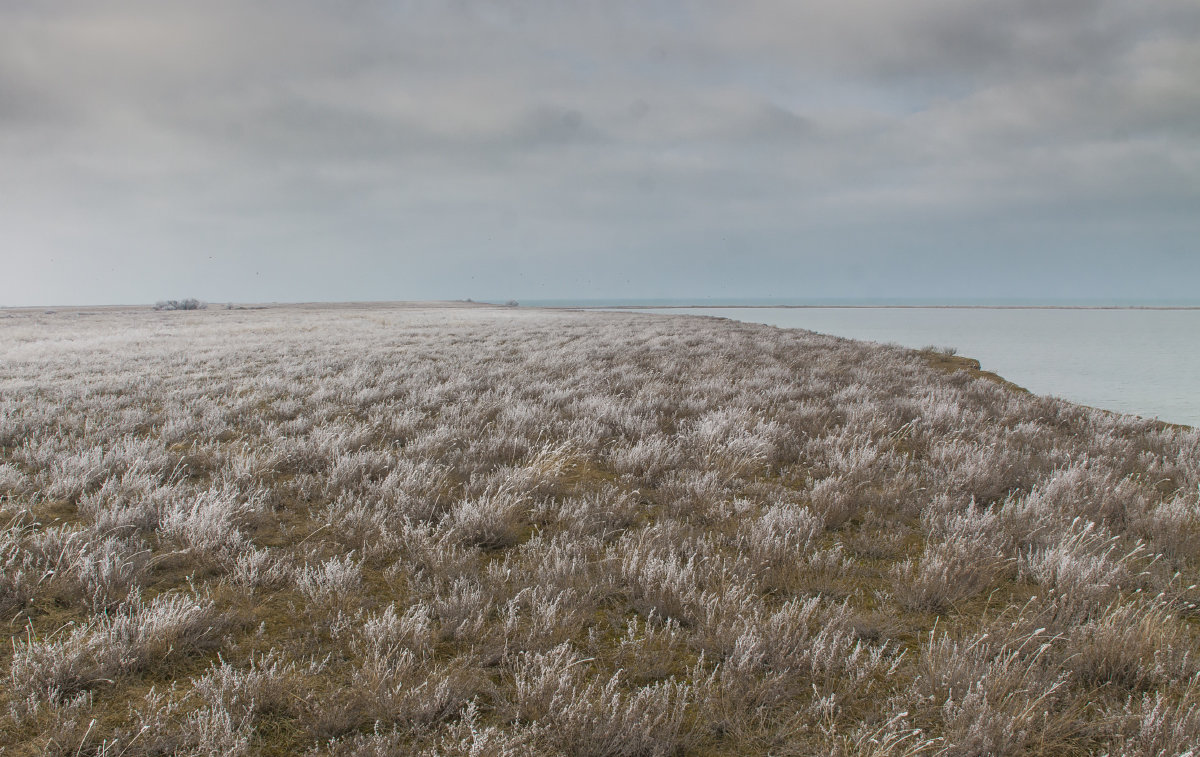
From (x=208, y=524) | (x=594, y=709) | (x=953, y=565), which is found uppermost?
(x=208, y=524)

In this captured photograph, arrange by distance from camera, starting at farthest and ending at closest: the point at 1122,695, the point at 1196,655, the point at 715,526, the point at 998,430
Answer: the point at 998,430 → the point at 715,526 → the point at 1196,655 → the point at 1122,695

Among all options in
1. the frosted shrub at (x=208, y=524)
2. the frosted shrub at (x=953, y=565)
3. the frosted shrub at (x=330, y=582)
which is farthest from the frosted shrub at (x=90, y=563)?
the frosted shrub at (x=953, y=565)

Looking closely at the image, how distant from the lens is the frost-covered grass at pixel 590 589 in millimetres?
2168

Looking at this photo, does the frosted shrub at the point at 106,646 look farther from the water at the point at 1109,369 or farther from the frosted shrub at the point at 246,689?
the water at the point at 1109,369

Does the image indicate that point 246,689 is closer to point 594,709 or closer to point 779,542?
point 594,709

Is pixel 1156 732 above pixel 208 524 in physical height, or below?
below

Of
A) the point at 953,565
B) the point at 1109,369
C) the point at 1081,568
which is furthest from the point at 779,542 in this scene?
the point at 1109,369

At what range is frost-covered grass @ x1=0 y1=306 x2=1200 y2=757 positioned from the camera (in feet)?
7.11

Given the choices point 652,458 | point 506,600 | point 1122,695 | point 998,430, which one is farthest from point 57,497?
point 998,430

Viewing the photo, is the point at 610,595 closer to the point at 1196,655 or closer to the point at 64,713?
the point at 64,713

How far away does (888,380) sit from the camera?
11.1m

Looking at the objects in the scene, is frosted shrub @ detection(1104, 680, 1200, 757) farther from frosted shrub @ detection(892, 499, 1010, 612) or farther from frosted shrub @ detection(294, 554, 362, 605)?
frosted shrub @ detection(294, 554, 362, 605)

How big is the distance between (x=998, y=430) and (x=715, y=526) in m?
5.25

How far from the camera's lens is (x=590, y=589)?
10.2 feet
